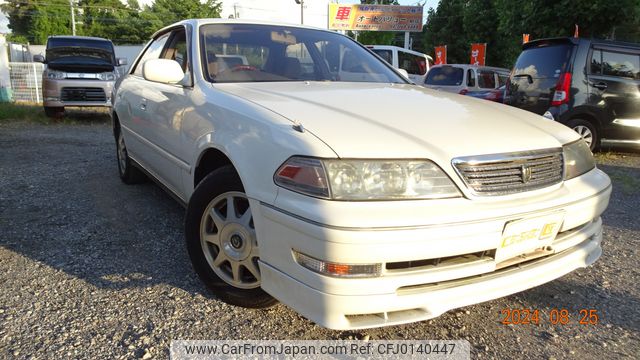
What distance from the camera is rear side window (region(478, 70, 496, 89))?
10.5 metres

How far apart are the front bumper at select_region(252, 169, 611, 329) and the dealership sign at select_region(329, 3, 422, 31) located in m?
27.3

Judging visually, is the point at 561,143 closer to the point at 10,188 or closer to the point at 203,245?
the point at 203,245

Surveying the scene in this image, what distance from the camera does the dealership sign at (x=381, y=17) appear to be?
92.0 feet

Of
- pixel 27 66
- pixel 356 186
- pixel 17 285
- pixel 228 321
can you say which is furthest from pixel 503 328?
pixel 27 66

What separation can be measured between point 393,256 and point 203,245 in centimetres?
114

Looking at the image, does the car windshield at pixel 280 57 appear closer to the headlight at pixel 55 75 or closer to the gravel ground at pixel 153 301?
the gravel ground at pixel 153 301

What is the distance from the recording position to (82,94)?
998 centimetres

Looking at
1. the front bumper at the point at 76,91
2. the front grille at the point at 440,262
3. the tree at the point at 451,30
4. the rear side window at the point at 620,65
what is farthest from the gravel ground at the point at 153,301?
the tree at the point at 451,30

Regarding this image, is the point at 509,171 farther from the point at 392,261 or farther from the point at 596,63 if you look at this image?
the point at 596,63

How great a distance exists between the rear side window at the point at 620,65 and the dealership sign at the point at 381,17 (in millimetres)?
22060

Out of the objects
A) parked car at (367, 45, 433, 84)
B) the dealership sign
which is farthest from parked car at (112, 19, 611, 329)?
the dealership sign

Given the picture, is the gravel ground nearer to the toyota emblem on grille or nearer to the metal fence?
the toyota emblem on grille

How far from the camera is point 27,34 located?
5534 centimetres

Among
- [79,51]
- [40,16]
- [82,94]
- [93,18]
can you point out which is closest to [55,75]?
[82,94]
